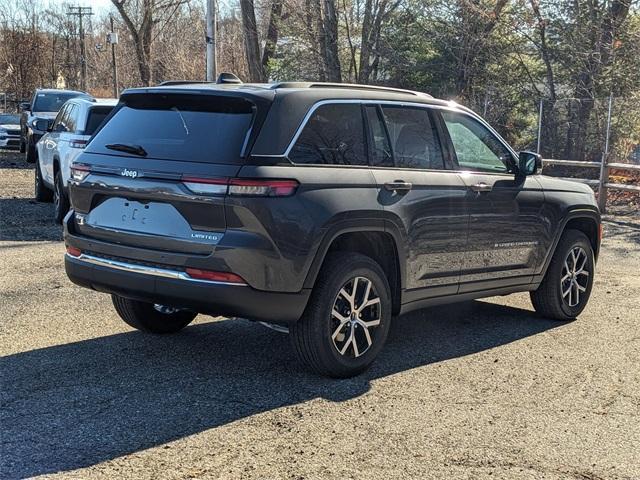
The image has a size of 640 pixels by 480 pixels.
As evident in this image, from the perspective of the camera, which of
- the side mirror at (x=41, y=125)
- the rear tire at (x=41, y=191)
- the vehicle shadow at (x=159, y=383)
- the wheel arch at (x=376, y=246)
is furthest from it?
the rear tire at (x=41, y=191)

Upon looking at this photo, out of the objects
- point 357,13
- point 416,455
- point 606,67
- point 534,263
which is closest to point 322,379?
point 416,455

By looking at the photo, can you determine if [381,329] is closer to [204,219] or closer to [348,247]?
[348,247]

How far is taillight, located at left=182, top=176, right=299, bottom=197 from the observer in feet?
15.5

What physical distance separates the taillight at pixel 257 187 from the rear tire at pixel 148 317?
1693mm

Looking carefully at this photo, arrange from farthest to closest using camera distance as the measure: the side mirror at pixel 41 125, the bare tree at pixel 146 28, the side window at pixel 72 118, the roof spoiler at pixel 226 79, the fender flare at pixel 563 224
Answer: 1. the bare tree at pixel 146 28
2. the side mirror at pixel 41 125
3. the side window at pixel 72 118
4. the fender flare at pixel 563 224
5. the roof spoiler at pixel 226 79

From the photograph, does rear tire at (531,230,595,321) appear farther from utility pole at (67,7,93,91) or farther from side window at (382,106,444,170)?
utility pole at (67,7,93,91)

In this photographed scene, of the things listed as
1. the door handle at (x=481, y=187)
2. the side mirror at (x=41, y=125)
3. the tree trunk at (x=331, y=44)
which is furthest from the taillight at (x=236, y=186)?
the tree trunk at (x=331, y=44)

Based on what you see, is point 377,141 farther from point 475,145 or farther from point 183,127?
point 183,127

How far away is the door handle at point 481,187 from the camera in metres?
6.18

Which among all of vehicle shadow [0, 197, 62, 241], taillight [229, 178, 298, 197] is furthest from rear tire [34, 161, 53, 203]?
taillight [229, 178, 298, 197]

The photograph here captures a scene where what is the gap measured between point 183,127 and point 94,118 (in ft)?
20.4

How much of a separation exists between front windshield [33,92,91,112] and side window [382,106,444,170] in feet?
58.0

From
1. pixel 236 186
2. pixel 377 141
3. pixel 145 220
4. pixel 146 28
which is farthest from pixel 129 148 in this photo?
pixel 146 28

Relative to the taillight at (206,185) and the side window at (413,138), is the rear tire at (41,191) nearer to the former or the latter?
the side window at (413,138)
